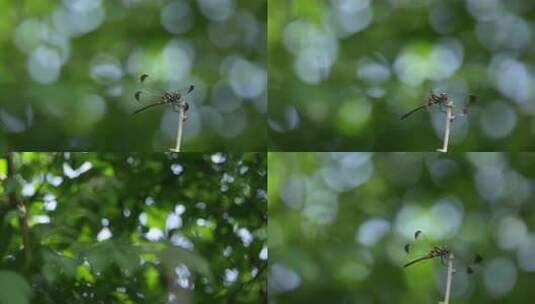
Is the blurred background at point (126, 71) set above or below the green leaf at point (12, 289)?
above

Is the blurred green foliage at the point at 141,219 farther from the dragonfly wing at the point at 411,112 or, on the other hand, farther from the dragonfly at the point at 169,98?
the dragonfly wing at the point at 411,112

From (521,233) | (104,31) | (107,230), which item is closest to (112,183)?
(107,230)

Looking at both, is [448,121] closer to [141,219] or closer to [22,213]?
[141,219]

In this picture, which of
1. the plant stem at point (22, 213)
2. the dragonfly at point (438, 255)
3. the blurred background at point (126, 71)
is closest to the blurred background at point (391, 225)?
the dragonfly at point (438, 255)

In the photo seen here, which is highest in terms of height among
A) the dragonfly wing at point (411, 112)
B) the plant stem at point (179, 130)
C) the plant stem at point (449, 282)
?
the dragonfly wing at point (411, 112)

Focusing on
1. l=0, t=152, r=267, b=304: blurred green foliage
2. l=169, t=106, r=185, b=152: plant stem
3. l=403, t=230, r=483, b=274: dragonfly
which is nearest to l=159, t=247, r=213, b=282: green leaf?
l=0, t=152, r=267, b=304: blurred green foliage

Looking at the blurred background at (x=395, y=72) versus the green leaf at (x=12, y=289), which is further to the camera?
the blurred background at (x=395, y=72)
